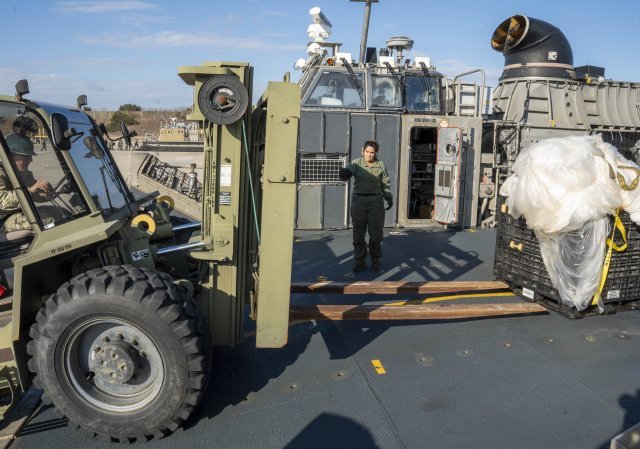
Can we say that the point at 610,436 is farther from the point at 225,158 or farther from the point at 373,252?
the point at 373,252

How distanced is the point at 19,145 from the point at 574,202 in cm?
443

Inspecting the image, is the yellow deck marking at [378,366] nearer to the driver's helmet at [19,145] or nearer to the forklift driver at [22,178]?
the forklift driver at [22,178]

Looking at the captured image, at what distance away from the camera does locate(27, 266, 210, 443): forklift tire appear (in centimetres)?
288

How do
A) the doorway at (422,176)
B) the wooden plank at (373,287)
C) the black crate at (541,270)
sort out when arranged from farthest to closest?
1. the doorway at (422,176)
2. the wooden plank at (373,287)
3. the black crate at (541,270)

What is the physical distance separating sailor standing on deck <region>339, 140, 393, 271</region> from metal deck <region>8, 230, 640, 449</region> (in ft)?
6.75

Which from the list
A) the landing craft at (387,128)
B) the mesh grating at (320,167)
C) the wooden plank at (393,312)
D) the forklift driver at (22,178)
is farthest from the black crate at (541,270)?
the mesh grating at (320,167)

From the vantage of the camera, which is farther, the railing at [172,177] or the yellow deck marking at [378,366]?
the railing at [172,177]

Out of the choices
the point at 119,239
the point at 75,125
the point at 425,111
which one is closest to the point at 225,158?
the point at 119,239

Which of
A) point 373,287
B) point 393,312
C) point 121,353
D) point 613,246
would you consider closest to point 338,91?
point 373,287

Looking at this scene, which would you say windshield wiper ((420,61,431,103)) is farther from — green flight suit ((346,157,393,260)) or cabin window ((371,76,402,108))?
green flight suit ((346,157,393,260))

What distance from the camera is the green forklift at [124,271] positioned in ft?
9.59

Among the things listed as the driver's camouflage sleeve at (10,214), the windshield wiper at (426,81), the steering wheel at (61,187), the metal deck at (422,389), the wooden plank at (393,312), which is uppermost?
the windshield wiper at (426,81)

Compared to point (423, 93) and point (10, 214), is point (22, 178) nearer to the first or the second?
point (10, 214)

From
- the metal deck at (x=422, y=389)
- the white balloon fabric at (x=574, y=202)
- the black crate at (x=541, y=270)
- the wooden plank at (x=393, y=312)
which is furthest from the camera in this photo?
the black crate at (x=541, y=270)
